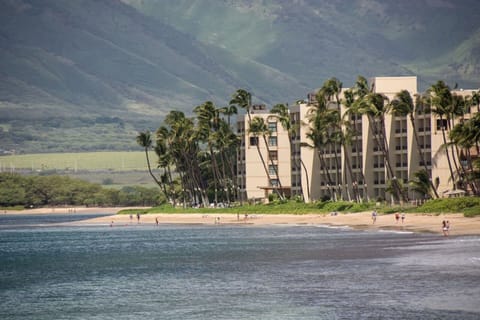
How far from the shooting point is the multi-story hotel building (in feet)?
505

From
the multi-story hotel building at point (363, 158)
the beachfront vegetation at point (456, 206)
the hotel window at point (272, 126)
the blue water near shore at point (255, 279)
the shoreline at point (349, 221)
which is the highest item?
the hotel window at point (272, 126)

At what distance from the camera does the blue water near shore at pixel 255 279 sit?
2298 inches

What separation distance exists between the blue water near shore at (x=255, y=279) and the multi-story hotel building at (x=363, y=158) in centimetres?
3808

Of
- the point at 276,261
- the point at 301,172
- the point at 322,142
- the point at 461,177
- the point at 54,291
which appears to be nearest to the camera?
the point at 54,291

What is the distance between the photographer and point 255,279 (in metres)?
73.3

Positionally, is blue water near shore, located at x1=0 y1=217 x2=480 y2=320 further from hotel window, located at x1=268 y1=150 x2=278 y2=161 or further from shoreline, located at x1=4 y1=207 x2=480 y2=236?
hotel window, located at x1=268 y1=150 x2=278 y2=161

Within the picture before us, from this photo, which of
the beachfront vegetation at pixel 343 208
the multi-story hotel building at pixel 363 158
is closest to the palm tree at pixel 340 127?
the multi-story hotel building at pixel 363 158

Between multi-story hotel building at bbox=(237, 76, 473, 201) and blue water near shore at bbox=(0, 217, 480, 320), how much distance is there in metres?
38.1

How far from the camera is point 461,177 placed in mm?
144875

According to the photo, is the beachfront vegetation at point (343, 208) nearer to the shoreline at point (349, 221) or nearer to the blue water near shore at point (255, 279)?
the shoreline at point (349, 221)

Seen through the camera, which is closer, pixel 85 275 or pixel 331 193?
pixel 85 275

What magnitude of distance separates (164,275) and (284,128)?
107424 millimetres

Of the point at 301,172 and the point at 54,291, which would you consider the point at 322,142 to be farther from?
the point at 54,291

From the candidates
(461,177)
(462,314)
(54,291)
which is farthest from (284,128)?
(462,314)
